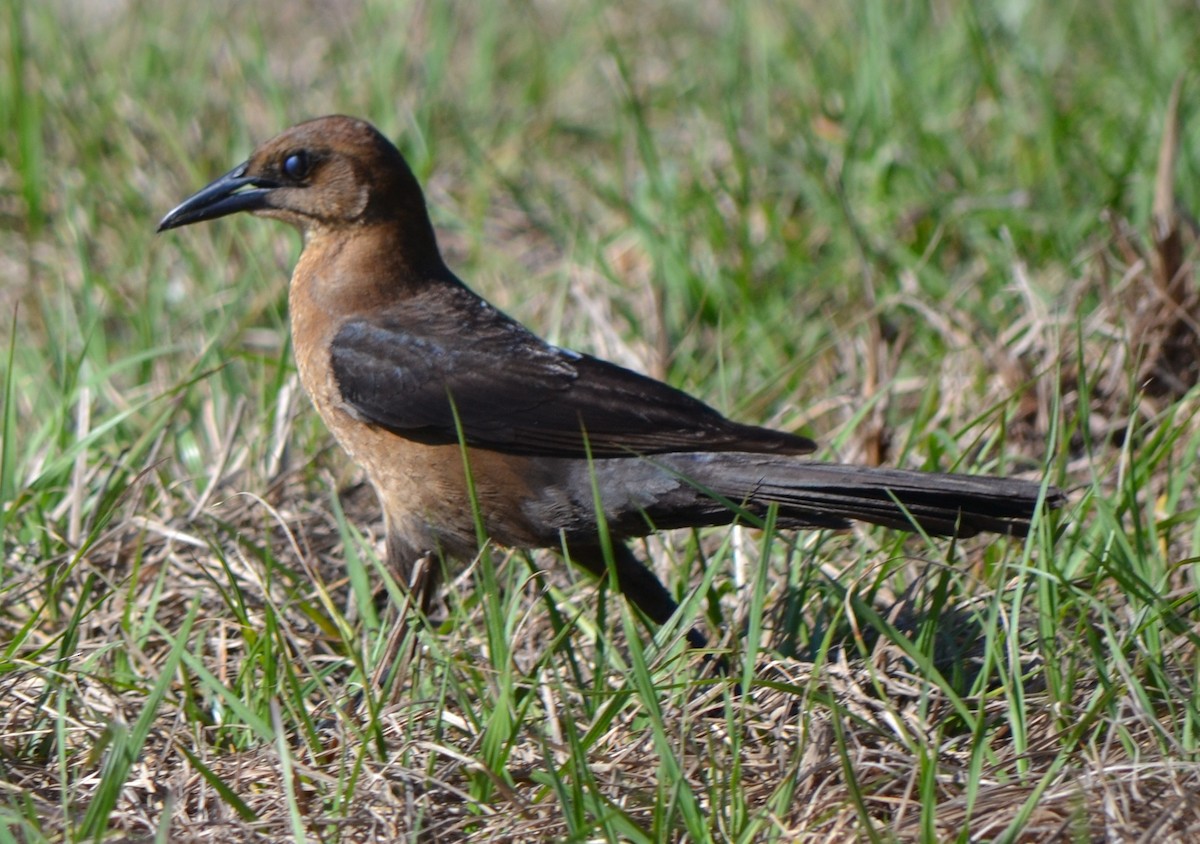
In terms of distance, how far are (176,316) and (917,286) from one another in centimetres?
243

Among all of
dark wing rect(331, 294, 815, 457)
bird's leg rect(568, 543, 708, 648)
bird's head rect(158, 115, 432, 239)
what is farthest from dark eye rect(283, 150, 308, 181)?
bird's leg rect(568, 543, 708, 648)

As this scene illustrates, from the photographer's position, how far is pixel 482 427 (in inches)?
143

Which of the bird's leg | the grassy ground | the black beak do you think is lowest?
the bird's leg

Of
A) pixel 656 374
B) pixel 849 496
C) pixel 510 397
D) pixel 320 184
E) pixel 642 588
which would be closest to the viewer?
pixel 849 496

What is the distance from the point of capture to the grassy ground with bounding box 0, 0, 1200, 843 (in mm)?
2754

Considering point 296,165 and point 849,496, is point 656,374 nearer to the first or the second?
point 296,165

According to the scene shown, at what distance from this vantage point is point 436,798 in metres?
2.76

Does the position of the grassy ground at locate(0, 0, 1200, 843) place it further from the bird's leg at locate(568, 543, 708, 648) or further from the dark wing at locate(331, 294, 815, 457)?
the dark wing at locate(331, 294, 815, 457)

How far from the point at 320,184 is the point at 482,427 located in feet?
3.02

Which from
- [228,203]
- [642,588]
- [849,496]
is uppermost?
[228,203]

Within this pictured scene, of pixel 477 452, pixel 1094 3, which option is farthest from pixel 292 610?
pixel 1094 3

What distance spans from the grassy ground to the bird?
0.14 meters

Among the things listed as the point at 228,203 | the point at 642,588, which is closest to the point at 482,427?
the point at 642,588

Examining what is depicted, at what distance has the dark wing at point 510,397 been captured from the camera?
3516mm
